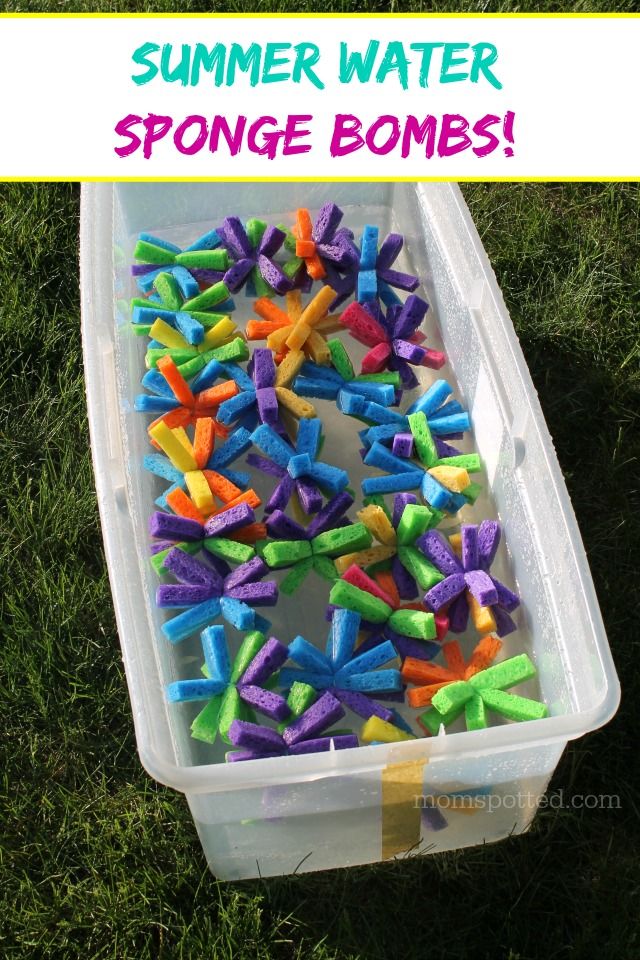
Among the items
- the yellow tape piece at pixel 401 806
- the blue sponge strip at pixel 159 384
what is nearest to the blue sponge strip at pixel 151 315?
the blue sponge strip at pixel 159 384

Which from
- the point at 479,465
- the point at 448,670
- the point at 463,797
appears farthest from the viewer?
the point at 479,465

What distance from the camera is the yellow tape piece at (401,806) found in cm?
107

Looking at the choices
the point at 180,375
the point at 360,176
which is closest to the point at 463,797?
the point at 180,375

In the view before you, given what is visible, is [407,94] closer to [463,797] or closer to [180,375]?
[180,375]

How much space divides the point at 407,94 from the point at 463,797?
3.02 ft

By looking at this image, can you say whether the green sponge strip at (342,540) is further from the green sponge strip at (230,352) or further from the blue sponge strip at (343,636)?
the green sponge strip at (230,352)

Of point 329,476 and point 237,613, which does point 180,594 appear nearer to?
point 237,613

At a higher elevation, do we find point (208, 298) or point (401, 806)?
point (208, 298)

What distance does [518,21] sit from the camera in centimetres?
152

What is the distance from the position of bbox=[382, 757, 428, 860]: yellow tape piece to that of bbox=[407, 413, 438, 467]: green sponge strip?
0.49 meters

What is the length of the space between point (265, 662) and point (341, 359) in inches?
20.4

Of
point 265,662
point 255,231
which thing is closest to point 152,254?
point 255,231

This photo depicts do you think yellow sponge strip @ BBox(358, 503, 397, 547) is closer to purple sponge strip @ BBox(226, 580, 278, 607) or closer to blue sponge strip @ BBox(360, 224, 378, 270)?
purple sponge strip @ BBox(226, 580, 278, 607)

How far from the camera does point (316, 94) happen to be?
148 centimetres
